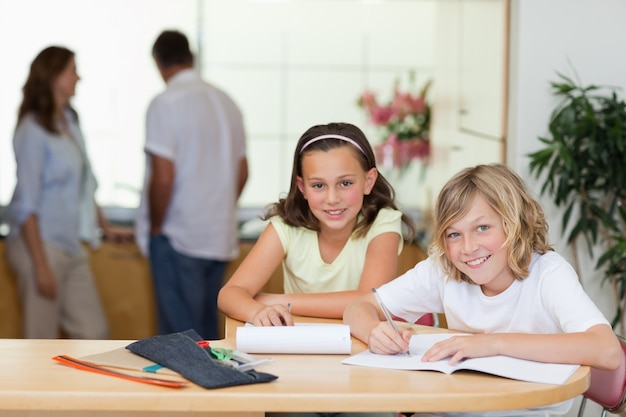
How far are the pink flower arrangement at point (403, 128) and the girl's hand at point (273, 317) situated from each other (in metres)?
3.28

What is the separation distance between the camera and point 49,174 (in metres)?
4.17

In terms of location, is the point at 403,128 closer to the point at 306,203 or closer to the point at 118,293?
the point at 118,293

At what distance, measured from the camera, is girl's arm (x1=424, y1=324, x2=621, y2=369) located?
1.84m

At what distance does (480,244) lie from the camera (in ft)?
6.98

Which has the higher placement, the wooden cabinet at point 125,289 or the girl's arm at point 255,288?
the girl's arm at point 255,288

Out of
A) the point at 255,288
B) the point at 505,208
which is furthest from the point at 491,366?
the point at 255,288

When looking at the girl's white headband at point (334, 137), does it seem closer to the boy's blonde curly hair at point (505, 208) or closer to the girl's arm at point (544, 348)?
the boy's blonde curly hair at point (505, 208)

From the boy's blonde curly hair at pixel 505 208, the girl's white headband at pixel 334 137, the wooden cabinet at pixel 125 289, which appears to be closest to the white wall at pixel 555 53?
the girl's white headband at pixel 334 137

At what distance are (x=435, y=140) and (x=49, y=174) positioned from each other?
6.73 ft

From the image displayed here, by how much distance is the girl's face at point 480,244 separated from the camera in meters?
2.13

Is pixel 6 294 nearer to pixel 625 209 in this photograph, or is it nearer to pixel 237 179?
pixel 237 179

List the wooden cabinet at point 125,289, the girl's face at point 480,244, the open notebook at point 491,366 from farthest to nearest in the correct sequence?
the wooden cabinet at point 125,289
the girl's face at point 480,244
the open notebook at point 491,366

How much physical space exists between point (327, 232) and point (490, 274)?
26.8 inches

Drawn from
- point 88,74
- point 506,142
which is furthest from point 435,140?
point 88,74
